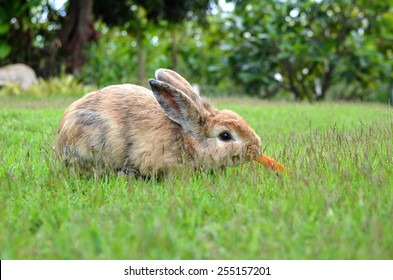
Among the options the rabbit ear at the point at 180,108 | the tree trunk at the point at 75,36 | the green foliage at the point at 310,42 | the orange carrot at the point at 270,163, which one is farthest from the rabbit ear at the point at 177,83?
the tree trunk at the point at 75,36

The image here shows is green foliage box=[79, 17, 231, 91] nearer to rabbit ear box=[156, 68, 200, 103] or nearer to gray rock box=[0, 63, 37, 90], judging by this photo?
gray rock box=[0, 63, 37, 90]

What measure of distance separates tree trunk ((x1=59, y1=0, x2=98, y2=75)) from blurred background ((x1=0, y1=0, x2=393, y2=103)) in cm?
3

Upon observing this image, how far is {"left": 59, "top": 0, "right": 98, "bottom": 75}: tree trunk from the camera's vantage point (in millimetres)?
16188

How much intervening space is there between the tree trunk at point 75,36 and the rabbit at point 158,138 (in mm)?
12083

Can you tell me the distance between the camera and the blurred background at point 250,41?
15156 mm

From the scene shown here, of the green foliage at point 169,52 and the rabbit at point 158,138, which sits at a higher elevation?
the rabbit at point 158,138

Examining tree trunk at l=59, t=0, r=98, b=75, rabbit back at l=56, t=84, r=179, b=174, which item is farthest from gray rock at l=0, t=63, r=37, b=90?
rabbit back at l=56, t=84, r=179, b=174

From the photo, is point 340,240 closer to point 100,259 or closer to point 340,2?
point 100,259

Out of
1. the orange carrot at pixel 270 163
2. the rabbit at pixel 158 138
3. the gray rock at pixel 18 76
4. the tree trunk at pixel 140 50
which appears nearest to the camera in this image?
the orange carrot at pixel 270 163

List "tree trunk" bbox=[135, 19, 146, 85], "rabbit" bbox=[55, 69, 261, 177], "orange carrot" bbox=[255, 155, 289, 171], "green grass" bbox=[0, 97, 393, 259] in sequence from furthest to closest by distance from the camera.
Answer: "tree trunk" bbox=[135, 19, 146, 85]
"rabbit" bbox=[55, 69, 261, 177]
"orange carrot" bbox=[255, 155, 289, 171]
"green grass" bbox=[0, 97, 393, 259]

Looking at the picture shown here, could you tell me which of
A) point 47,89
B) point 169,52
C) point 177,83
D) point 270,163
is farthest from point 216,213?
point 169,52

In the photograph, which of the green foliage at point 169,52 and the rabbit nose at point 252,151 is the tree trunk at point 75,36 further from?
the rabbit nose at point 252,151

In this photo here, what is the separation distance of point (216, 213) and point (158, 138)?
1.41 m

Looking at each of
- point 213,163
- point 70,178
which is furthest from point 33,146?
point 213,163
